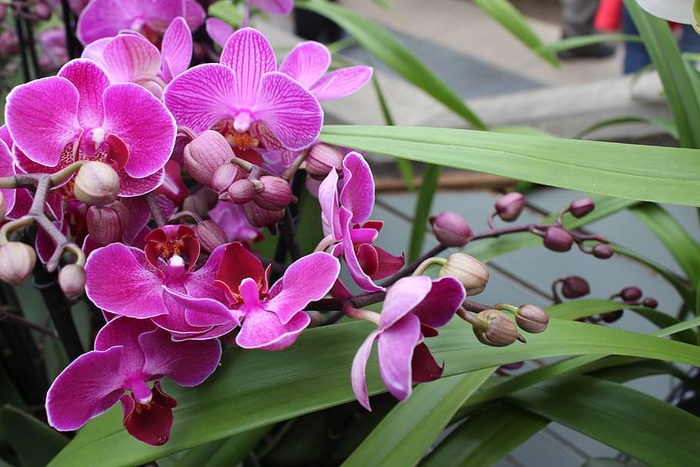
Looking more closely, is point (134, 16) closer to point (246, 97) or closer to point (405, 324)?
point (246, 97)

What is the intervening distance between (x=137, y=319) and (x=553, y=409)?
25 centimetres

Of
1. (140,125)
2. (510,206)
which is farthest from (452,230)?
(140,125)

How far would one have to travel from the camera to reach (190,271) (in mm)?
276

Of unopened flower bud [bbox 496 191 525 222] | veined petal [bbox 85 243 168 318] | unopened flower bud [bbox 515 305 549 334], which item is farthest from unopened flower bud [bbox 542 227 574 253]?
veined petal [bbox 85 243 168 318]

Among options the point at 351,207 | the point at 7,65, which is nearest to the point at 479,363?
the point at 351,207

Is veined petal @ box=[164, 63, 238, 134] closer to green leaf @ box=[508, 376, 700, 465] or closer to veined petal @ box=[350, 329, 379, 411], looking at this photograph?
veined petal @ box=[350, 329, 379, 411]

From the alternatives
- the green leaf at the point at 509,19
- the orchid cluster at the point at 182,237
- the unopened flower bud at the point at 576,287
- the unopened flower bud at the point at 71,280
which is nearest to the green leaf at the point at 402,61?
the green leaf at the point at 509,19

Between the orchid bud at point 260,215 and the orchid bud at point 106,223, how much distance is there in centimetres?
5

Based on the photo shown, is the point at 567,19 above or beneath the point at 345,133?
beneath

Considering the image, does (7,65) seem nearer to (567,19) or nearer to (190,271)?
(190,271)

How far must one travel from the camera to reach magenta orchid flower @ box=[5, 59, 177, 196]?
10.5 inches

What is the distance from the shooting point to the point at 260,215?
293mm

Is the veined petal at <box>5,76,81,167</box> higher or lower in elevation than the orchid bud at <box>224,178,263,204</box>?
higher

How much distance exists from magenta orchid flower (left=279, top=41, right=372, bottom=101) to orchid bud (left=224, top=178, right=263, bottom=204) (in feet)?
0.29
